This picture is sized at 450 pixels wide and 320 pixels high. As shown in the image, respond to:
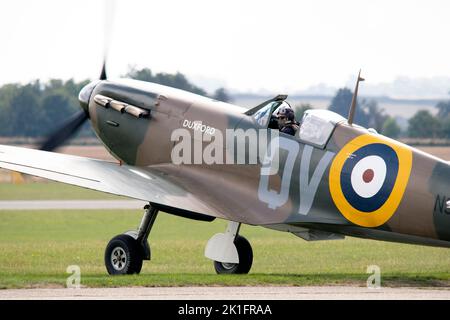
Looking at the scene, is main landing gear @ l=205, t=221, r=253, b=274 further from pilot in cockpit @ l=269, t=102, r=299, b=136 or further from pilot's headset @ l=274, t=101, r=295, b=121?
pilot's headset @ l=274, t=101, r=295, b=121

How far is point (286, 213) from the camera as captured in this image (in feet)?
43.8

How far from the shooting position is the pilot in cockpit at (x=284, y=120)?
13.7m

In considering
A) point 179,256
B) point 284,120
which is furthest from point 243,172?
point 179,256

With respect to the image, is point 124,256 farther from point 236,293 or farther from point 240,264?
point 236,293

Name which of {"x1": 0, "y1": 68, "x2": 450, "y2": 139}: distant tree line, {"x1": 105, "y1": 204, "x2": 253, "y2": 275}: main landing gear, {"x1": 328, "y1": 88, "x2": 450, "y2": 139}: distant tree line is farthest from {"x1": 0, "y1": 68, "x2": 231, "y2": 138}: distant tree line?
{"x1": 105, "y1": 204, "x2": 253, "y2": 275}: main landing gear

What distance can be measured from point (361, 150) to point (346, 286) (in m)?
1.66

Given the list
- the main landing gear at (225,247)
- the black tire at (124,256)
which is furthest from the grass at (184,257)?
the main landing gear at (225,247)

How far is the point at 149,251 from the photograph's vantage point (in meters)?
14.3

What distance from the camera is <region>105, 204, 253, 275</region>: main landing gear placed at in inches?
539

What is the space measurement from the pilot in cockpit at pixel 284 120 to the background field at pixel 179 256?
1.91 m

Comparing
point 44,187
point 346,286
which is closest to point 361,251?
point 346,286

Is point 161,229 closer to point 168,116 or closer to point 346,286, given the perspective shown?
point 168,116

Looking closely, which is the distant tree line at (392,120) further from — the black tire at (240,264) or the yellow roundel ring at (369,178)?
the yellow roundel ring at (369,178)

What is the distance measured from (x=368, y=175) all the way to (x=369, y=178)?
0.14ft
